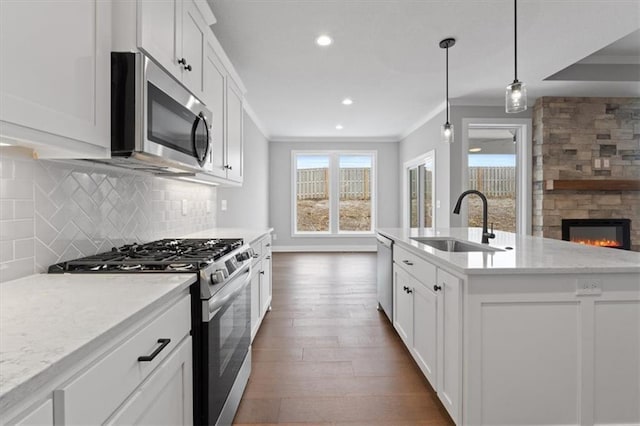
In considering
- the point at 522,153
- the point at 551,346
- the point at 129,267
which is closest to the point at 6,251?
the point at 129,267

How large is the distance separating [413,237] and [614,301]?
1406mm

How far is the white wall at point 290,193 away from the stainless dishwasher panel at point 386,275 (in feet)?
14.2

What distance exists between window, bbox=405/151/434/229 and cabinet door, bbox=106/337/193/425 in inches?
207

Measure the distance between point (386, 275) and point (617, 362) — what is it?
178 centimetres

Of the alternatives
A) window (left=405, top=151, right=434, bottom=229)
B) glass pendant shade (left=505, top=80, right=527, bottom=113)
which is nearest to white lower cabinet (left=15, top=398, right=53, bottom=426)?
glass pendant shade (left=505, top=80, right=527, bottom=113)

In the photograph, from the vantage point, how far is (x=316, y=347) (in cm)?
265

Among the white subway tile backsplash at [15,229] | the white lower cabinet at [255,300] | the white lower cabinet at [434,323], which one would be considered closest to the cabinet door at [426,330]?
the white lower cabinet at [434,323]

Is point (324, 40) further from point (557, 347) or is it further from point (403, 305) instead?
point (557, 347)

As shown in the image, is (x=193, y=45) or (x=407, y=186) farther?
(x=407, y=186)

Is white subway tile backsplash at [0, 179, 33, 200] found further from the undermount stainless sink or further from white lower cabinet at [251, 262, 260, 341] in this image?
the undermount stainless sink

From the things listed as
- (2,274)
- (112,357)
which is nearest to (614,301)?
(112,357)

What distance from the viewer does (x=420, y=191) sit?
22.0 ft

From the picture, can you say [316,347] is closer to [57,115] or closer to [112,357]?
[112,357]

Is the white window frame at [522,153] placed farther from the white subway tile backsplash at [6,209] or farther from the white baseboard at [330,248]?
the white subway tile backsplash at [6,209]
